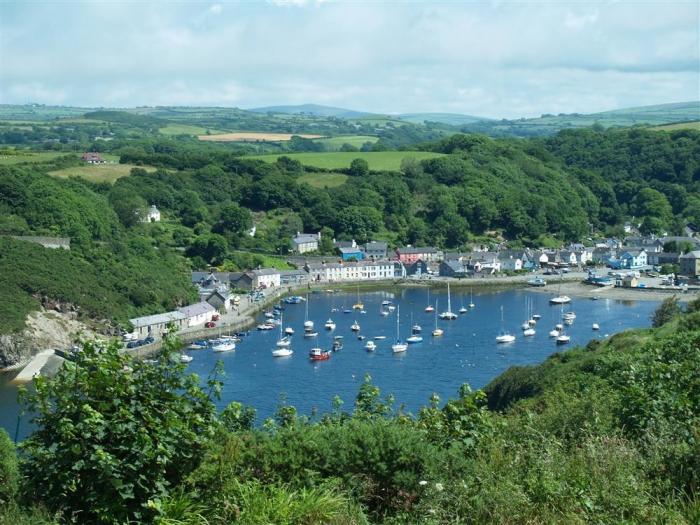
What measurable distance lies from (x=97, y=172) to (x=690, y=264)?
2684 centimetres

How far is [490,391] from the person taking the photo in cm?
1477

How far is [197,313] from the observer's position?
29.1m

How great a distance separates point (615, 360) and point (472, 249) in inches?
1437

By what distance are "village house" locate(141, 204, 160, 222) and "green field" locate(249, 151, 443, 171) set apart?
14641 mm

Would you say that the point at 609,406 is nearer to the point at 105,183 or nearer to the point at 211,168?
the point at 105,183

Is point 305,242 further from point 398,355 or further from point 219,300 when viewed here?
point 398,355

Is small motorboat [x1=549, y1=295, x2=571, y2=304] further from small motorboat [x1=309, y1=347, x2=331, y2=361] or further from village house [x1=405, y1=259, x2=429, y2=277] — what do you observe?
small motorboat [x1=309, y1=347, x2=331, y2=361]

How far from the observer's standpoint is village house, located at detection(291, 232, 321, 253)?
43406 mm

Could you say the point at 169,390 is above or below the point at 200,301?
above

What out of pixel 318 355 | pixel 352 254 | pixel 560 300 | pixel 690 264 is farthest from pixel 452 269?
pixel 318 355

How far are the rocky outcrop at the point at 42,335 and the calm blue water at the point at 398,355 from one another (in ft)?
4.03

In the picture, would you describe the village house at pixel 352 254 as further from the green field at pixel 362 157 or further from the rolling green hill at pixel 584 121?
the rolling green hill at pixel 584 121

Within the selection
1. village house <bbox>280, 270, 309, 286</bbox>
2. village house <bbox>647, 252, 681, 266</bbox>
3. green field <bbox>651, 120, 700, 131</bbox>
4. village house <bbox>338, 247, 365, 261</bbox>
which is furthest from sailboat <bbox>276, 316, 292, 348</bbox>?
green field <bbox>651, 120, 700, 131</bbox>

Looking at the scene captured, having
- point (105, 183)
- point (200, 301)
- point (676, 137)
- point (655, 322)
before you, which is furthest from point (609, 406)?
point (676, 137)
